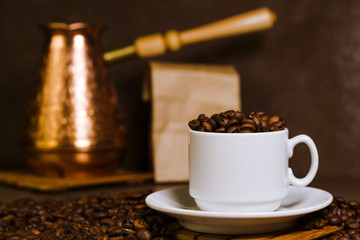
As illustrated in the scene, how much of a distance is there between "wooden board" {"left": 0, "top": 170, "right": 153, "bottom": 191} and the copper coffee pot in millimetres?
26

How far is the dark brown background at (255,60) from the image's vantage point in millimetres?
1406

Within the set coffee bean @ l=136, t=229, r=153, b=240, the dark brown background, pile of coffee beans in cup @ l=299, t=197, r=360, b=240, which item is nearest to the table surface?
the dark brown background

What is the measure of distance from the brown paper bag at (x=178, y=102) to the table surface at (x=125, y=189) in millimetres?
60

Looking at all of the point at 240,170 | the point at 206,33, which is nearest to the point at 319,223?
the point at 240,170

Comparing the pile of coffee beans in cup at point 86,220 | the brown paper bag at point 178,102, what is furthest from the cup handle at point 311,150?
the brown paper bag at point 178,102

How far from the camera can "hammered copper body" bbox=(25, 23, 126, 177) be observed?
1.21m

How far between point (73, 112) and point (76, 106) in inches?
0.6

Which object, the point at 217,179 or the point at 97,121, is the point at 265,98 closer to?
the point at 97,121

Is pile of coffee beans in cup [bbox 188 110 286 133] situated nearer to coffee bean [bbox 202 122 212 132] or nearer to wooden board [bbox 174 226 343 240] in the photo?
coffee bean [bbox 202 122 212 132]

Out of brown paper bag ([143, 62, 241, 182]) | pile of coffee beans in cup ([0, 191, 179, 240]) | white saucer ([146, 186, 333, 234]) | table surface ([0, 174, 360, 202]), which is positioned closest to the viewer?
white saucer ([146, 186, 333, 234])

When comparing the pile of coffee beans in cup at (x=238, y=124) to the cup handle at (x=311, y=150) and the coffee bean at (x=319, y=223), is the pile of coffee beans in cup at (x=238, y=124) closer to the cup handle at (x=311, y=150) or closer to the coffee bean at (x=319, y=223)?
the cup handle at (x=311, y=150)

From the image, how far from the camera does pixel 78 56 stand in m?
1.25

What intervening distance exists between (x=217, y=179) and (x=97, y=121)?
0.59 metres

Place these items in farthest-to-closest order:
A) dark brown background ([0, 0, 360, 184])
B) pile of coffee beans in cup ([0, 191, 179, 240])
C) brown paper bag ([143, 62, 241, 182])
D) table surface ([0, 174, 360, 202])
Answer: dark brown background ([0, 0, 360, 184])
brown paper bag ([143, 62, 241, 182])
table surface ([0, 174, 360, 202])
pile of coffee beans in cup ([0, 191, 179, 240])
